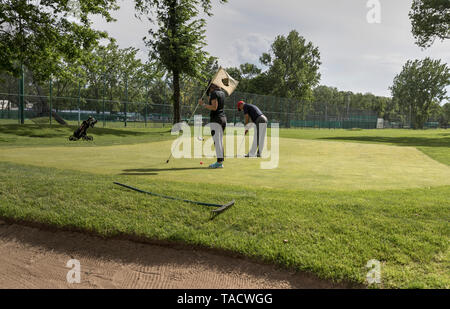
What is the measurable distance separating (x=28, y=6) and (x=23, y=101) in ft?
23.6

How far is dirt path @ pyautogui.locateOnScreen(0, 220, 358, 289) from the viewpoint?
3.42 meters

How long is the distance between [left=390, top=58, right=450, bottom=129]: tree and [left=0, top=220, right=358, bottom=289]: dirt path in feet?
385

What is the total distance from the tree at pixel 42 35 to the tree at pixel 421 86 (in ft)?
353

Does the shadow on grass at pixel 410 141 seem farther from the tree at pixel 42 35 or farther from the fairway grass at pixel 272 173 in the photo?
the tree at pixel 42 35

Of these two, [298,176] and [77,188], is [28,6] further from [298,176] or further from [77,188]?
[298,176]

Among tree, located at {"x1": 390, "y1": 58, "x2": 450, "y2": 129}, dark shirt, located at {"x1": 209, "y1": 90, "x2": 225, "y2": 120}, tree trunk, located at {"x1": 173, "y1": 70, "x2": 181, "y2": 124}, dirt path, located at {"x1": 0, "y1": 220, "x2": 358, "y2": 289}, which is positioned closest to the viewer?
dirt path, located at {"x1": 0, "y1": 220, "x2": 358, "y2": 289}

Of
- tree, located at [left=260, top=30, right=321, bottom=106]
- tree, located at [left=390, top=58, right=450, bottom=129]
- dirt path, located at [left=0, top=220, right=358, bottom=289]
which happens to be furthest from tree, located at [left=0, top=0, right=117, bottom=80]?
tree, located at [left=390, top=58, right=450, bottom=129]

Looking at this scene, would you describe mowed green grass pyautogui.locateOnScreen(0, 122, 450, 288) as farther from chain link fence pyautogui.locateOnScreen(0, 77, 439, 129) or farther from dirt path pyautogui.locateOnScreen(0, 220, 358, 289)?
chain link fence pyautogui.locateOnScreen(0, 77, 439, 129)

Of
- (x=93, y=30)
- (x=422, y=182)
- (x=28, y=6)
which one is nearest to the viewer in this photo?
(x=422, y=182)

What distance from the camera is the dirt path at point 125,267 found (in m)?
3.42

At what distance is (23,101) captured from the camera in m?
24.1
